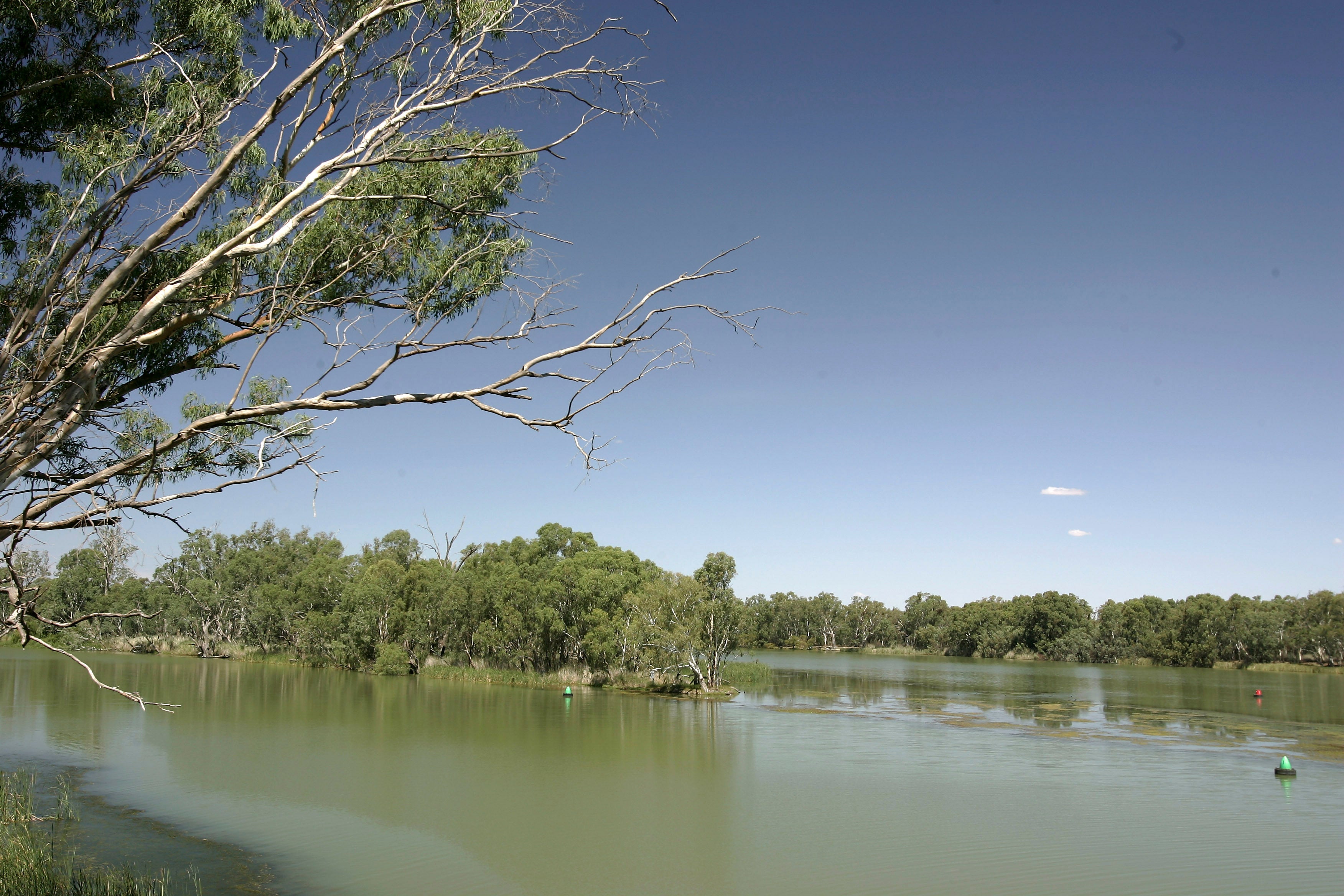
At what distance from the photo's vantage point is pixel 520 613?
35.8 meters

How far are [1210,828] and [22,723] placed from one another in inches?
979

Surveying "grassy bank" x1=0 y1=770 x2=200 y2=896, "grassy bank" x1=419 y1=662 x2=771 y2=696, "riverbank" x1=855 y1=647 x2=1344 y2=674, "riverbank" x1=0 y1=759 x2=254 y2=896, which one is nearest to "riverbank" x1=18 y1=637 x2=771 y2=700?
"grassy bank" x1=419 y1=662 x2=771 y2=696

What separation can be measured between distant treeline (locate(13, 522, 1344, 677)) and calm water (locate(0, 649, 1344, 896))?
3430 millimetres

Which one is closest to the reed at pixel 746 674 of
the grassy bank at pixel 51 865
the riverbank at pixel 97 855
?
the riverbank at pixel 97 855

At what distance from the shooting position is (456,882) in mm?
9633

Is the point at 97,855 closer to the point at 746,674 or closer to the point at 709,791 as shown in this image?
the point at 709,791

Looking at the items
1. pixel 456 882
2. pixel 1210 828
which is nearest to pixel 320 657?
pixel 456 882

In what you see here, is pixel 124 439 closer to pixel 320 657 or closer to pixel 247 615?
pixel 320 657

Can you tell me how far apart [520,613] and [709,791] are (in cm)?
2232

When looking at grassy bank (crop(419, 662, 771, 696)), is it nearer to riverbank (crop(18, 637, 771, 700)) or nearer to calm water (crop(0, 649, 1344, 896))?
riverbank (crop(18, 637, 771, 700))

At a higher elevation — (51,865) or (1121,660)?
(51,865)

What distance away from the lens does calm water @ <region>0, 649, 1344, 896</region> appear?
10.3 meters

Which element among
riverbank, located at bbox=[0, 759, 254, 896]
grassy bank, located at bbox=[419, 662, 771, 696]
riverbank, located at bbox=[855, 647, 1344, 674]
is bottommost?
riverbank, located at bbox=[855, 647, 1344, 674]

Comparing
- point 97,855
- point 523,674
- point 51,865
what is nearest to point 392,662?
point 523,674
